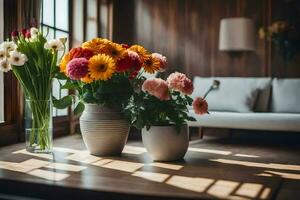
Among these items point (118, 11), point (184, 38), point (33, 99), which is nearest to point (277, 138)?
point (184, 38)

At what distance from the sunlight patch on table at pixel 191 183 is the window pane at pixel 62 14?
2.98 meters

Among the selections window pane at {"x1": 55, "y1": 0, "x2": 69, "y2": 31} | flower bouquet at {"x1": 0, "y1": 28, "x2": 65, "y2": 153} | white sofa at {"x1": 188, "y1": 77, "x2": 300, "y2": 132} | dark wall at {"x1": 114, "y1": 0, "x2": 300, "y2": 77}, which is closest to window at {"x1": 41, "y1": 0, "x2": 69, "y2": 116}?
window pane at {"x1": 55, "y1": 0, "x2": 69, "y2": 31}

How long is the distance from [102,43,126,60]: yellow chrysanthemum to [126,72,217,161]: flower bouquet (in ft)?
0.63

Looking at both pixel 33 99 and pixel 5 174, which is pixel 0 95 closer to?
pixel 33 99

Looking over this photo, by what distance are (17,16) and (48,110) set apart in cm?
152

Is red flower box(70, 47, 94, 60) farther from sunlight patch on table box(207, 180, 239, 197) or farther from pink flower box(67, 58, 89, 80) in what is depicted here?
sunlight patch on table box(207, 180, 239, 197)

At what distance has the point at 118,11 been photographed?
16.9 feet

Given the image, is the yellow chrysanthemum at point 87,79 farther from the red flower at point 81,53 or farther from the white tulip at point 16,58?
the white tulip at point 16,58

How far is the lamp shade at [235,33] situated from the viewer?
175 inches

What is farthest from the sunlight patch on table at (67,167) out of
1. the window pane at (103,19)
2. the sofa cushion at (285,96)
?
the window pane at (103,19)

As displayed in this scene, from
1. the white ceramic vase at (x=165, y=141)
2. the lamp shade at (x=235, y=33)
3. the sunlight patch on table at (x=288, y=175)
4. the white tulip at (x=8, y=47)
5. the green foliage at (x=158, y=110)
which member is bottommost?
the sunlight patch on table at (x=288, y=175)

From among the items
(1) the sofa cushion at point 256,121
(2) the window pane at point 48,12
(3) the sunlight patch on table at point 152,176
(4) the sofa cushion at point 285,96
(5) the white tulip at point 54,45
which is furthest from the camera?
(4) the sofa cushion at point 285,96

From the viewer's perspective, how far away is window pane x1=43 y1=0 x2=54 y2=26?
3980mm

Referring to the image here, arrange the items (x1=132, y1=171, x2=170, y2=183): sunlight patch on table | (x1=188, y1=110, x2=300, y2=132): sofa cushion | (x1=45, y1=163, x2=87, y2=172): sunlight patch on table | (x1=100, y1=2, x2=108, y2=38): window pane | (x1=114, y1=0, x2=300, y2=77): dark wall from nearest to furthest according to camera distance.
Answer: (x1=132, y1=171, x2=170, y2=183): sunlight patch on table
(x1=45, y1=163, x2=87, y2=172): sunlight patch on table
(x1=188, y1=110, x2=300, y2=132): sofa cushion
(x1=114, y1=0, x2=300, y2=77): dark wall
(x1=100, y1=2, x2=108, y2=38): window pane
